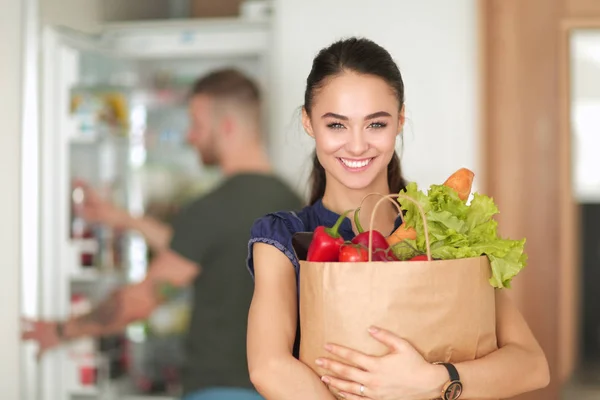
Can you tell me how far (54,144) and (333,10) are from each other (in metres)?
1.10

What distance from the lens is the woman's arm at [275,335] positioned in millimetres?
1143

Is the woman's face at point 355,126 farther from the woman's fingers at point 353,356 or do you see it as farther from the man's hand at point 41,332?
the man's hand at point 41,332

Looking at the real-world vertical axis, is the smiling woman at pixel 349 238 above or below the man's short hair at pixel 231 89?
below

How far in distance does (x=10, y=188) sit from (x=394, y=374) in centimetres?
197

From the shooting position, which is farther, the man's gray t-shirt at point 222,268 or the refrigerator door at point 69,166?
the refrigerator door at point 69,166

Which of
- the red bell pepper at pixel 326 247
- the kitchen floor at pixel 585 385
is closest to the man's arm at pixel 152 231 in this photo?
the kitchen floor at pixel 585 385

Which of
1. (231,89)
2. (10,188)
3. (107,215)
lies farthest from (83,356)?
(231,89)

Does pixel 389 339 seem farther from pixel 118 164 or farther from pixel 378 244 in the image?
pixel 118 164

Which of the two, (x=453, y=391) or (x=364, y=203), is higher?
(x=364, y=203)

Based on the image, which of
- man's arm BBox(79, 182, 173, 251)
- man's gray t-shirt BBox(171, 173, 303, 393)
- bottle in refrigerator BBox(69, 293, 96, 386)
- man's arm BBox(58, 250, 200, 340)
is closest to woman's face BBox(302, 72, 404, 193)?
man's gray t-shirt BBox(171, 173, 303, 393)

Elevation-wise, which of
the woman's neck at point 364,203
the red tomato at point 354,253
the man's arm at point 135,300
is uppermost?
the woman's neck at point 364,203

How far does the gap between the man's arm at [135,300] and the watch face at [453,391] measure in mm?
1284

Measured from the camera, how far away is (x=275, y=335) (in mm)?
1176

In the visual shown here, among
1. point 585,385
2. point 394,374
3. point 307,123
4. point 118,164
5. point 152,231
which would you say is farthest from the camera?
point 118,164
